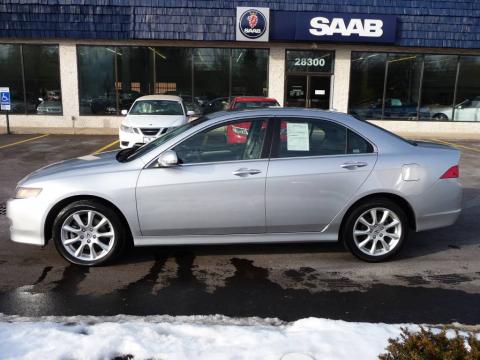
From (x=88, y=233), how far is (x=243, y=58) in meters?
15.1

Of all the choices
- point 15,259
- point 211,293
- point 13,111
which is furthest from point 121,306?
point 13,111

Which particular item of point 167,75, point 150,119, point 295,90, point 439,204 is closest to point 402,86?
point 295,90

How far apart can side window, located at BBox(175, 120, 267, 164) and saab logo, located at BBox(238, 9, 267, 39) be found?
13.3 meters

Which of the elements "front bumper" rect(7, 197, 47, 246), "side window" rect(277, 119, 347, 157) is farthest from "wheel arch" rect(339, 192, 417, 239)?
"front bumper" rect(7, 197, 47, 246)

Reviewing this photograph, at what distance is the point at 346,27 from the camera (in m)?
17.4

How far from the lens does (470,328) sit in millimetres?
3342

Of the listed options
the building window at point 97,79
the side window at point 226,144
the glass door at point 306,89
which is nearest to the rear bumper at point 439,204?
the side window at point 226,144

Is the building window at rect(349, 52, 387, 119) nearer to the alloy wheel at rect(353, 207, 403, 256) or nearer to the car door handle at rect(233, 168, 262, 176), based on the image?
the alloy wheel at rect(353, 207, 403, 256)

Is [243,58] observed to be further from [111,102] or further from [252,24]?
[111,102]

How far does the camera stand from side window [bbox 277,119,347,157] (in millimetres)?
4707

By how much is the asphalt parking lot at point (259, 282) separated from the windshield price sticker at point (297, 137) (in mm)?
1204

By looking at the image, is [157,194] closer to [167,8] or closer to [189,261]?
[189,261]

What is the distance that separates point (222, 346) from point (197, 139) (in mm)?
2242

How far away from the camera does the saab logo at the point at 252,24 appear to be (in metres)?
17.0
